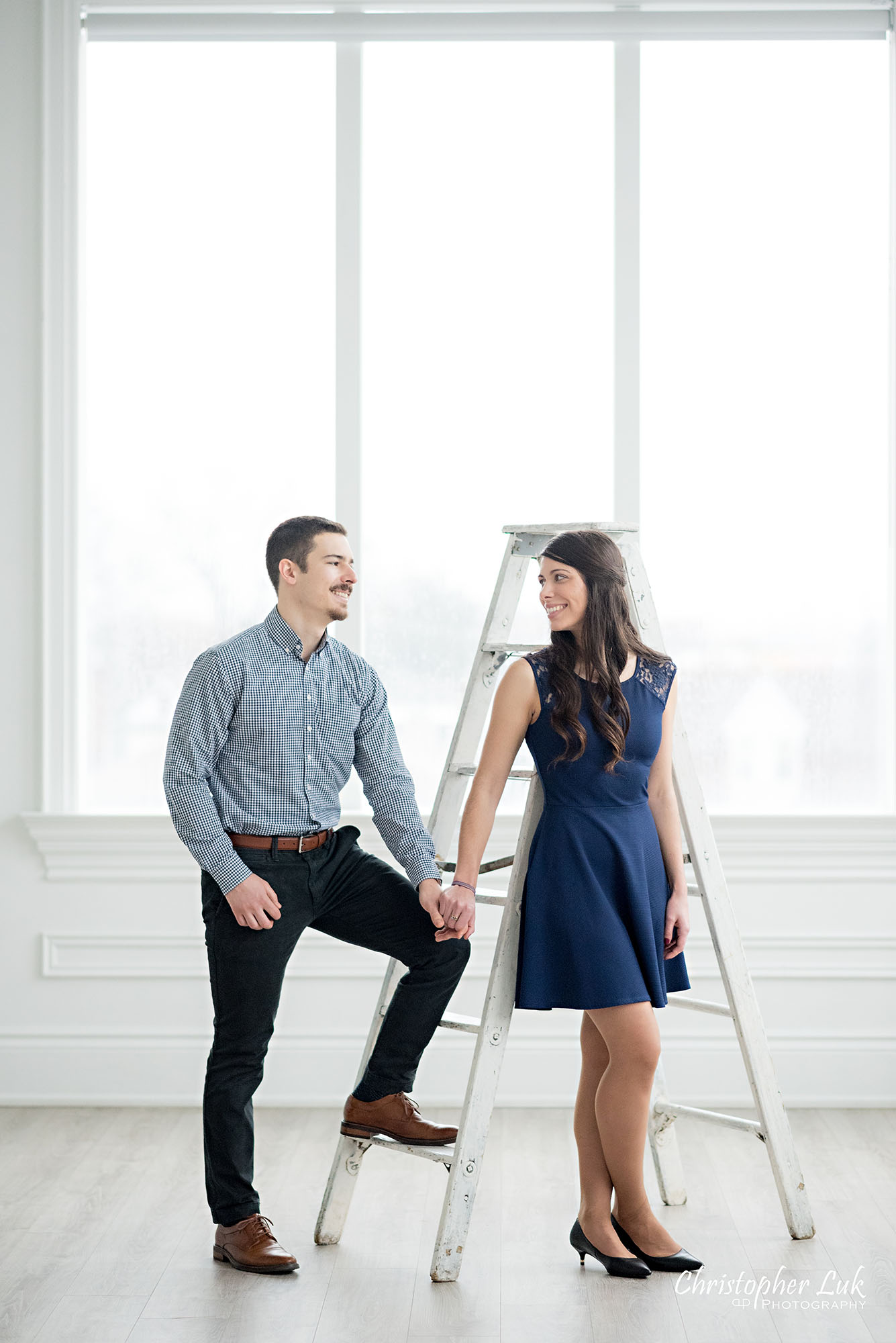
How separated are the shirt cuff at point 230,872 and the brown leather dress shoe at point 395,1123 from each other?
0.58m

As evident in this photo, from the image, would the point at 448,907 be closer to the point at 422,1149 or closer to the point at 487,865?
the point at 487,865

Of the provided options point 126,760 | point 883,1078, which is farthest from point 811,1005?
point 126,760

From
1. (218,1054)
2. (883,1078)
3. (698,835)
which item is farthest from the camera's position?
(883,1078)

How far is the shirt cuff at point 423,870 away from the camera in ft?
9.14

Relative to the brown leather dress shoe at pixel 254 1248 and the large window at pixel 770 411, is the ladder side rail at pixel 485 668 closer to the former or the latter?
the brown leather dress shoe at pixel 254 1248

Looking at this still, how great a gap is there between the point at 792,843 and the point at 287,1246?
1.89 metres

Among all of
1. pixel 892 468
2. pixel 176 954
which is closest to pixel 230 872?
pixel 176 954

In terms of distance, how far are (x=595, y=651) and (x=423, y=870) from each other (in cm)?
62

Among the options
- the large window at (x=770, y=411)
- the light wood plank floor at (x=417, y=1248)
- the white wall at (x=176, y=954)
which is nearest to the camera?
the light wood plank floor at (x=417, y=1248)

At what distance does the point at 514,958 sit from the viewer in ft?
8.83

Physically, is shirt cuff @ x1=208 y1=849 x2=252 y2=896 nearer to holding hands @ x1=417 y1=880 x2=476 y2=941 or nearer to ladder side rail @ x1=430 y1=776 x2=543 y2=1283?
holding hands @ x1=417 y1=880 x2=476 y2=941

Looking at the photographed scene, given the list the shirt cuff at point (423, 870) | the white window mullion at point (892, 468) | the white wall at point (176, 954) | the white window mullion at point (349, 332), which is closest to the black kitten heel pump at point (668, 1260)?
the shirt cuff at point (423, 870)

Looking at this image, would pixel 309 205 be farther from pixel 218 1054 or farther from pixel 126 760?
pixel 218 1054

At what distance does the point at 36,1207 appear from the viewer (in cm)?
302
